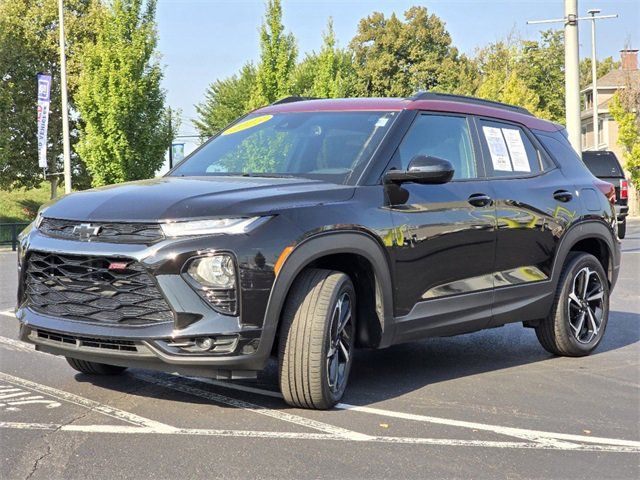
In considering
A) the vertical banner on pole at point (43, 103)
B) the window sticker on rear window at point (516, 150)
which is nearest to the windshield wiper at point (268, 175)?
the window sticker on rear window at point (516, 150)

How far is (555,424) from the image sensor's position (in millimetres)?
4773

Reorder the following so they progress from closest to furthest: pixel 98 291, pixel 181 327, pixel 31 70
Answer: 1. pixel 181 327
2. pixel 98 291
3. pixel 31 70

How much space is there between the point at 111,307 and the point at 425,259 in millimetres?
1979

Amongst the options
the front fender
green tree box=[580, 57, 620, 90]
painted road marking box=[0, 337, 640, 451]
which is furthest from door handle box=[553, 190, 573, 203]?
green tree box=[580, 57, 620, 90]

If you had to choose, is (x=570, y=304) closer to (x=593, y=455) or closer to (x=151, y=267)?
(x=593, y=455)

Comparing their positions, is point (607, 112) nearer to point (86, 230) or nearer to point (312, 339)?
point (312, 339)

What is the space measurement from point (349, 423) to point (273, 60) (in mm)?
23310

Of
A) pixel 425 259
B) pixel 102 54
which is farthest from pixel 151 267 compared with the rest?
→ pixel 102 54

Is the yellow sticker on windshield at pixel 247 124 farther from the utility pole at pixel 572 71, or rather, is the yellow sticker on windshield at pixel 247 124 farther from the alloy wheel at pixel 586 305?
the utility pole at pixel 572 71

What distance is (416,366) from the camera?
636 cm

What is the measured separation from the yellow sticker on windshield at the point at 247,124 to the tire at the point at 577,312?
8.55ft

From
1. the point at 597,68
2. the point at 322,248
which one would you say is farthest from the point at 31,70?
the point at 597,68

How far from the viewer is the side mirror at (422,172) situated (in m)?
5.12

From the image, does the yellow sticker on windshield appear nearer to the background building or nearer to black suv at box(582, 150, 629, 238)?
black suv at box(582, 150, 629, 238)
